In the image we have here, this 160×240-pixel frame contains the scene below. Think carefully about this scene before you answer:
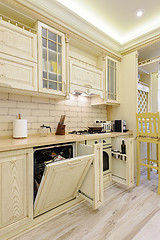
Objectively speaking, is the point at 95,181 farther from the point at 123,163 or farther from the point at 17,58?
the point at 17,58

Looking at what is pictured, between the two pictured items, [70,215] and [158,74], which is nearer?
[70,215]

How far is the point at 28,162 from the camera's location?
127cm

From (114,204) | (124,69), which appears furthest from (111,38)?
(114,204)

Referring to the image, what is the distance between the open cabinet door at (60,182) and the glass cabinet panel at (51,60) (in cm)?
107

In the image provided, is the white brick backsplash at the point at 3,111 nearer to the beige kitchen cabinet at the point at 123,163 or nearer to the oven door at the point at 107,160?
the oven door at the point at 107,160

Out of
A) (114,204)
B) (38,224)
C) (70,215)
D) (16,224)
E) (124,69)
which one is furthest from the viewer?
(124,69)

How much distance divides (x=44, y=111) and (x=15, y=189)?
1173 mm

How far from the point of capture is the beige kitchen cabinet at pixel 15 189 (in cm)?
115

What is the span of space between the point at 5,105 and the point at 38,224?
4.69ft

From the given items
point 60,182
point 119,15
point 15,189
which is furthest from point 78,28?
point 15,189

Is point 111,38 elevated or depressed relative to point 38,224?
elevated

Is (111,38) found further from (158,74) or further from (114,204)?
(114,204)

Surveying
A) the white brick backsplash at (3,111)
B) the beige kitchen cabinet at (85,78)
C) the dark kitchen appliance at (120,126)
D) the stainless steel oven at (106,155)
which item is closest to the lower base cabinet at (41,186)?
the stainless steel oven at (106,155)

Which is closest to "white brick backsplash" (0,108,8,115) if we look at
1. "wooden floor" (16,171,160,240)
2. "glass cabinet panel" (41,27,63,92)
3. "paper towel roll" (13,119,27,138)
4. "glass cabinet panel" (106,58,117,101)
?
"paper towel roll" (13,119,27,138)
